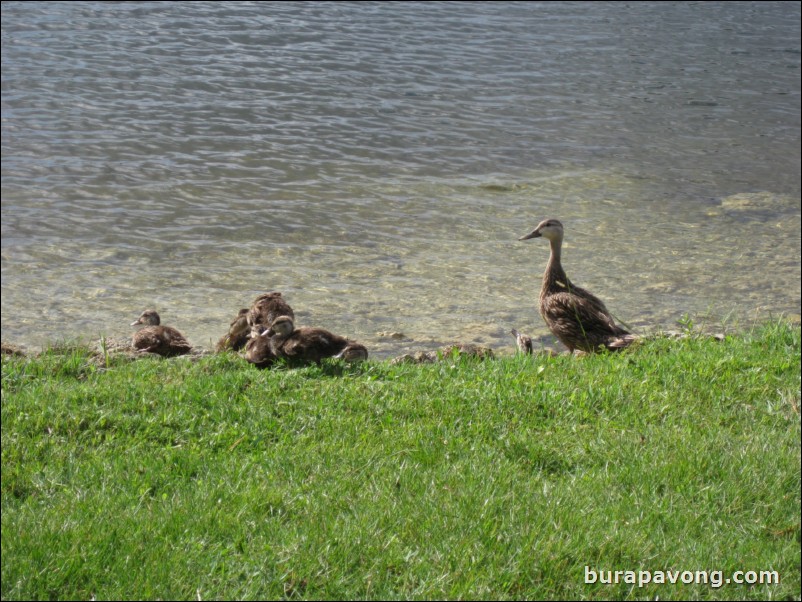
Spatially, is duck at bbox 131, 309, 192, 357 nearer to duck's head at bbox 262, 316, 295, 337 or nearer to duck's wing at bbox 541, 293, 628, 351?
duck's head at bbox 262, 316, 295, 337

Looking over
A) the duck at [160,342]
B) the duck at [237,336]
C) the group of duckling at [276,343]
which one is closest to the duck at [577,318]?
the group of duckling at [276,343]

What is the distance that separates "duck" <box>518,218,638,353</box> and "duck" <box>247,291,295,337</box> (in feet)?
8.31

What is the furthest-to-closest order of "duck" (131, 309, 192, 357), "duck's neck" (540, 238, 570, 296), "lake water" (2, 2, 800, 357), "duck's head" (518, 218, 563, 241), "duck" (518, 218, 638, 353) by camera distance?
"lake water" (2, 2, 800, 357) → "duck's head" (518, 218, 563, 241) → "duck's neck" (540, 238, 570, 296) → "duck" (518, 218, 638, 353) → "duck" (131, 309, 192, 357)

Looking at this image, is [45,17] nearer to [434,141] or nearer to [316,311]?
[434,141]

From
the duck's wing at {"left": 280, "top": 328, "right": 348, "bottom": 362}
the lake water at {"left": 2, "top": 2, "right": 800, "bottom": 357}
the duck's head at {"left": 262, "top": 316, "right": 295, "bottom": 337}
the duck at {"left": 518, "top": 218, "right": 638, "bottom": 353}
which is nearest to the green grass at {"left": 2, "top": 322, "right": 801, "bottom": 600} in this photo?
the duck's wing at {"left": 280, "top": 328, "right": 348, "bottom": 362}

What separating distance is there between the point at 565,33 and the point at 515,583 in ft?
88.1

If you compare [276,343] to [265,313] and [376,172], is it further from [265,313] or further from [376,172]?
[376,172]

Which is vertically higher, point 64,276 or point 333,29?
point 333,29

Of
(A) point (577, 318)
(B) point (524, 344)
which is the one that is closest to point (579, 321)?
(A) point (577, 318)

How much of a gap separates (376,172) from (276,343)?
8.82 meters

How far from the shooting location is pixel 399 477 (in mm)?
5656

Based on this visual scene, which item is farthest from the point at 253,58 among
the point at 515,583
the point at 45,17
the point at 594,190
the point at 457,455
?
the point at 515,583

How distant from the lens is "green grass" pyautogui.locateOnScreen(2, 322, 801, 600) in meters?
4.73

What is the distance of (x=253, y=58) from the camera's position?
2345 cm
